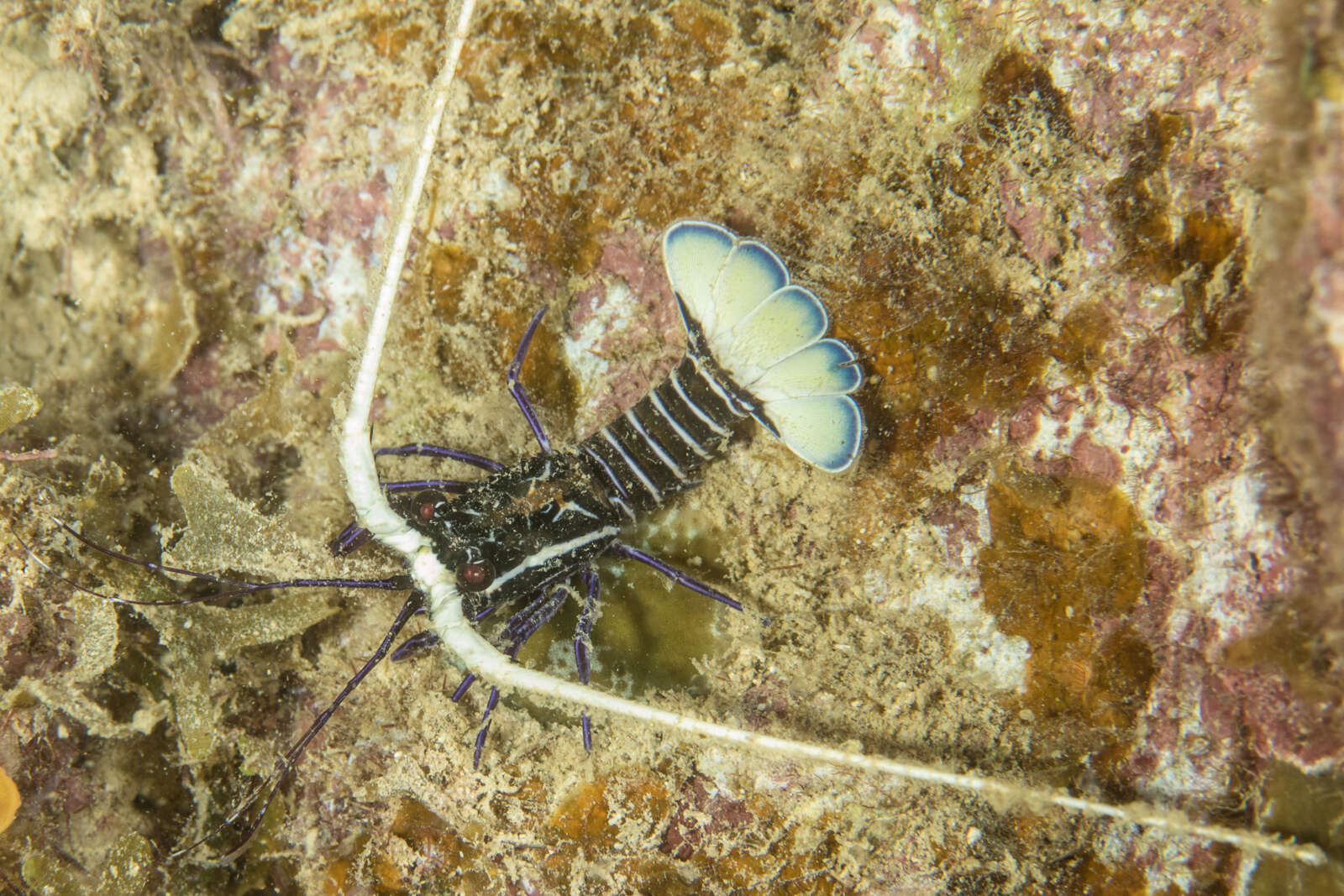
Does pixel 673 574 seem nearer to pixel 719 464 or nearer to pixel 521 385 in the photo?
Result: pixel 719 464

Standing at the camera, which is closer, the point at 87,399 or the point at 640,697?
the point at 640,697

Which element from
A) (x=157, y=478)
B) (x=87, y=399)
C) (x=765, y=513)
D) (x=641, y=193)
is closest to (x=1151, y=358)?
(x=765, y=513)

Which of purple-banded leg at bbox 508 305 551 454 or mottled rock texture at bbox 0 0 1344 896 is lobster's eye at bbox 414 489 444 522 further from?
purple-banded leg at bbox 508 305 551 454

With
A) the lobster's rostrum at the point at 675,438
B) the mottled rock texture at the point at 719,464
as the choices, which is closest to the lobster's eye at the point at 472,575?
the lobster's rostrum at the point at 675,438

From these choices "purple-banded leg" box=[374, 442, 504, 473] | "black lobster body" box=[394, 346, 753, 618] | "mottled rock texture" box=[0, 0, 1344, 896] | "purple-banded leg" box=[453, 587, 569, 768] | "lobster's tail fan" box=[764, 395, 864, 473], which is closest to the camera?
"mottled rock texture" box=[0, 0, 1344, 896]

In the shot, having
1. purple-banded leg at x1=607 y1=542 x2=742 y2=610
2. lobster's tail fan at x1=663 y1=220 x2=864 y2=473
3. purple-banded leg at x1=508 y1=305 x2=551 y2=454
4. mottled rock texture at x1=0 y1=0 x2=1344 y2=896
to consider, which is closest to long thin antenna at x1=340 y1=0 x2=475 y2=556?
mottled rock texture at x1=0 y1=0 x2=1344 y2=896

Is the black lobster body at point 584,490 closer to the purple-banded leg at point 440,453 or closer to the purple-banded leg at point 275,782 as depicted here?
the purple-banded leg at point 440,453

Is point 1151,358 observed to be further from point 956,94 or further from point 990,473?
point 956,94
